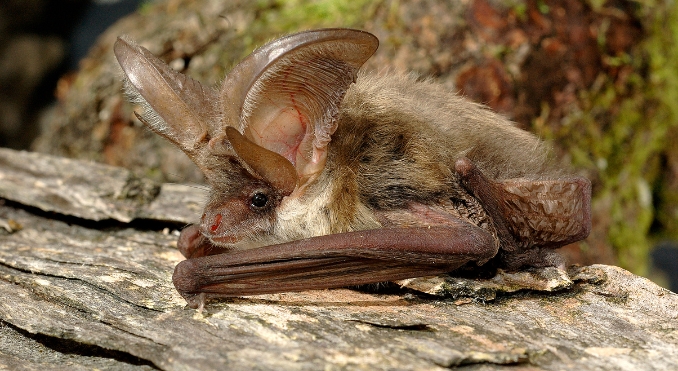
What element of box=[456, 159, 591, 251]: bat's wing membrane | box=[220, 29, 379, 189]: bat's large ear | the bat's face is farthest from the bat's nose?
box=[456, 159, 591, 251]: bat's wing membrane

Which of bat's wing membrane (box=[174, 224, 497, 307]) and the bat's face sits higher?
the bat's face

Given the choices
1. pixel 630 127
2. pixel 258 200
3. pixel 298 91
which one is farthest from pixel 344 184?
pixel 630 127

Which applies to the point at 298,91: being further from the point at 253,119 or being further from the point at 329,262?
the point at 329,262

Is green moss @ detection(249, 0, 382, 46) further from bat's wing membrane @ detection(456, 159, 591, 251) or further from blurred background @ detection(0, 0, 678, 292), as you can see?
bat's wing membrane @ detection(456, 159, 591, 251)

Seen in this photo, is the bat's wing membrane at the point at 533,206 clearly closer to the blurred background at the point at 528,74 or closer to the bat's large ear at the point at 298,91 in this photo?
the bat's large ear at the point at 298,91

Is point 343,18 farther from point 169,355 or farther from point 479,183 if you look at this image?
point 169,355

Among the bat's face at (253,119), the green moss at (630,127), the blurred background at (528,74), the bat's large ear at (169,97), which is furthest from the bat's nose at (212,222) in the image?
the green moss at (630,127)

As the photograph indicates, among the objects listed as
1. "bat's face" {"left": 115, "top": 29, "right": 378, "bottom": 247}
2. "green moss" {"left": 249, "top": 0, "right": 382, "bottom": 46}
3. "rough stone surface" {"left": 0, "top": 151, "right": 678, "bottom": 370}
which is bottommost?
"rough stone surface" {"left": 0, "top": 151, "right": 678, "bottom": 370}

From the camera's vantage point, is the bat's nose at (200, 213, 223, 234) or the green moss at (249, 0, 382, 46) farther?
the green moss at (249, 0, 382, 46)
